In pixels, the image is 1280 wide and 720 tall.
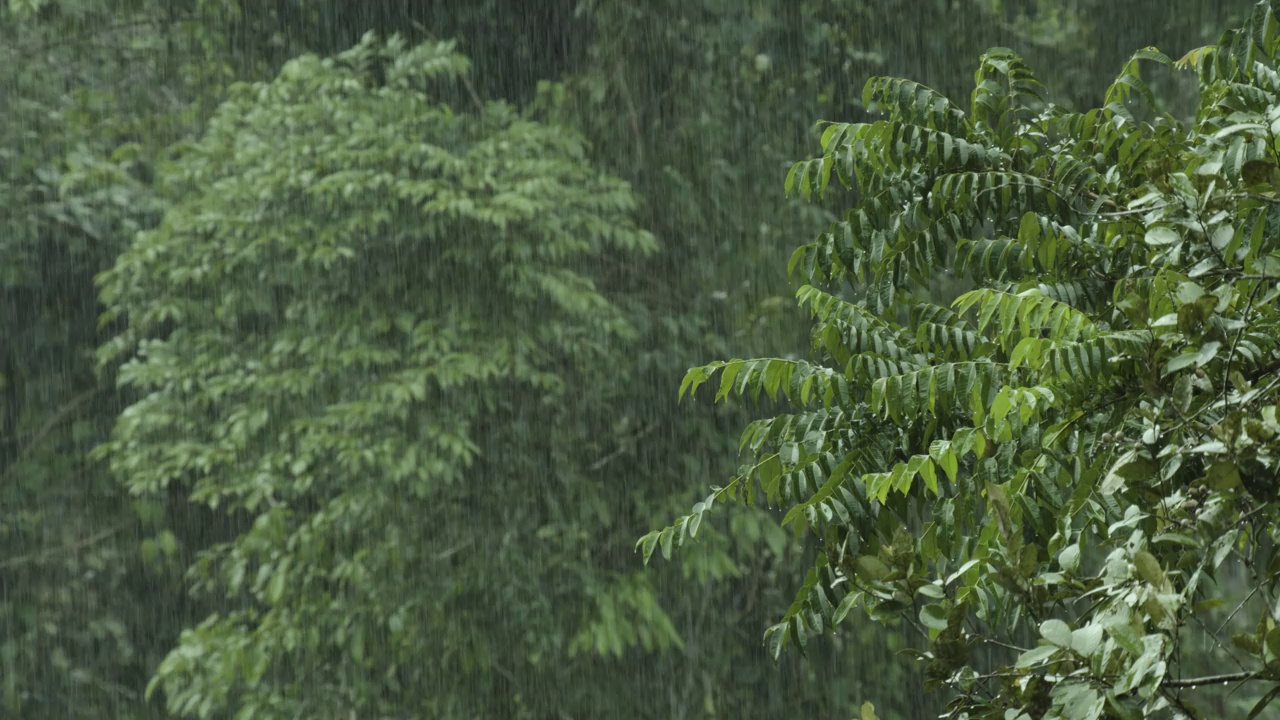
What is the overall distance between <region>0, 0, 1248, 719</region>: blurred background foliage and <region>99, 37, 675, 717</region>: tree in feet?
0.18

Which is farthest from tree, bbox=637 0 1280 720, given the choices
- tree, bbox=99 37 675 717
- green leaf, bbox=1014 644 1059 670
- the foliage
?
the foliage

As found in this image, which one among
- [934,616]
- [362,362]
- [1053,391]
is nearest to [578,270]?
[362,362]

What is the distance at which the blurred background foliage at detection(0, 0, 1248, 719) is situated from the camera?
633 centimetres

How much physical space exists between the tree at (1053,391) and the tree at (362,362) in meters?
3.28

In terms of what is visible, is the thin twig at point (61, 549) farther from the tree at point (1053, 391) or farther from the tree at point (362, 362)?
the tree at point (1053, 391)

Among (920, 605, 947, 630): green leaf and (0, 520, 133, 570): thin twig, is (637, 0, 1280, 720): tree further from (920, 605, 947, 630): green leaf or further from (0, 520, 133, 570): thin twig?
(0, 520, 133, 570): thin twig

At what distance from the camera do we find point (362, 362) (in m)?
5.77

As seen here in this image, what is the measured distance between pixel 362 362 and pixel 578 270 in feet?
4.94

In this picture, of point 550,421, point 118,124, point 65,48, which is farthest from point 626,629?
point 65,48

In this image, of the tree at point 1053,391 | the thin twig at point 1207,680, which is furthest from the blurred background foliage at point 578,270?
the thin twig at point 1207,680

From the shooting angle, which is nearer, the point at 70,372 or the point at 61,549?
the point at 61,549

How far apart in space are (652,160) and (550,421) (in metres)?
→ 1.55

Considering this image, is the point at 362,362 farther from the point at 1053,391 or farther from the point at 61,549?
the point at 1053,391

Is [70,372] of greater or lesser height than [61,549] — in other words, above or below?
above
